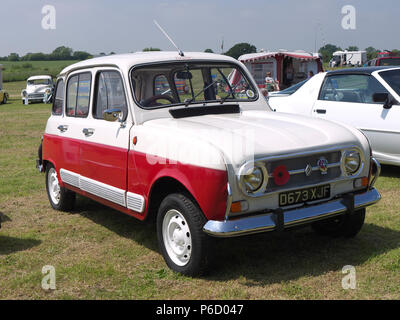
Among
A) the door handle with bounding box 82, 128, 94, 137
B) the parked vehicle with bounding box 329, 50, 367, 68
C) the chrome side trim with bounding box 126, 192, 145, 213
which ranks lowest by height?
the chrome side trim with bounding box 126, 192, 145, 213

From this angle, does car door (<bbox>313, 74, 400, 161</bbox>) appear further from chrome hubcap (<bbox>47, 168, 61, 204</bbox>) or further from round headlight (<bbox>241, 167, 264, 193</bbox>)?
chrome hubcap (<bbox>47, 168, 61, 204</bbox>)

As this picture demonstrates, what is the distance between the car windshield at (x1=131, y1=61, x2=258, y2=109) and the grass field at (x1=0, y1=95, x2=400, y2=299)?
153 cm

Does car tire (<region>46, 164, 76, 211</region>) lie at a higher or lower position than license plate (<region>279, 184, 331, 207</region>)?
lower

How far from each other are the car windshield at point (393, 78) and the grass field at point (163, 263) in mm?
1759

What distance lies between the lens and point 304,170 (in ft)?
14.1

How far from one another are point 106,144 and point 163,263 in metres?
1.35

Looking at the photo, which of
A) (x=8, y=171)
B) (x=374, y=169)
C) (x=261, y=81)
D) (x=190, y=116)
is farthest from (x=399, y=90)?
(x=261, y=81)

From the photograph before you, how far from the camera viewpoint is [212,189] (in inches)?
154

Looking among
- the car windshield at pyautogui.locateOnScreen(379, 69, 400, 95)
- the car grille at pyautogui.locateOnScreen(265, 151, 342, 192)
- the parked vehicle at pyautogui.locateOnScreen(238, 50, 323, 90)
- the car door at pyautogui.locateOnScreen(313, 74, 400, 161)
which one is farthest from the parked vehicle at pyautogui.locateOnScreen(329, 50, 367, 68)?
the car grille at pyautogui.locateOnScreen(265, 151, 342, 192)

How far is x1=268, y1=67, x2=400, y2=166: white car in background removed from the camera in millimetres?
7590

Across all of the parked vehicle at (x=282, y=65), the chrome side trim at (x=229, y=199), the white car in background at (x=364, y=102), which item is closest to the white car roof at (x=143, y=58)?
the chrome side trim at (x=229, y=199)

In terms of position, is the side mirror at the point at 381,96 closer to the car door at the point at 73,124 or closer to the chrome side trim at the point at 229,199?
the car door at the point at 73,124
